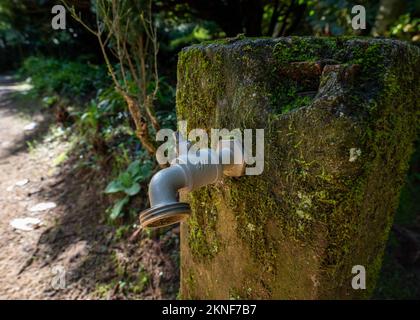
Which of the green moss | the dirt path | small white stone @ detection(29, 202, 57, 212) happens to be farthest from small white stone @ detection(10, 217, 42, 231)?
the green moss

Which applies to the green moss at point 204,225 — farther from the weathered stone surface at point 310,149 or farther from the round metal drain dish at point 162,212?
the round metal drain dish at point 162,212

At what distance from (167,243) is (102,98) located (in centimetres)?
276

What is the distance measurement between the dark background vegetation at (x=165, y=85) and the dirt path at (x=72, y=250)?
0.24 m

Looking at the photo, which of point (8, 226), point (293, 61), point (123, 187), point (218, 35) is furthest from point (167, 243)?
point (218, 35)

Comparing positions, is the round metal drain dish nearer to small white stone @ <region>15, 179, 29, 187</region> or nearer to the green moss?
the green moss

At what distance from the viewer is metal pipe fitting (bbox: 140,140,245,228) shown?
0.97 m

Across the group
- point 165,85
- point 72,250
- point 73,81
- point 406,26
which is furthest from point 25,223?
point 406,26

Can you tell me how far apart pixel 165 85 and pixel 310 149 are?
403 cm

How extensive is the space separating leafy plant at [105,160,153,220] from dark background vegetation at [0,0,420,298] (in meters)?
0.01

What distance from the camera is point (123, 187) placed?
314 cm

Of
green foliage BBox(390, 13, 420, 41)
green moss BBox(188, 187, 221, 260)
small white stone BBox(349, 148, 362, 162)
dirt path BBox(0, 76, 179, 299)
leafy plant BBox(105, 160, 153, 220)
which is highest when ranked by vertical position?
green foliage BBox(390, 13, 420, 41)

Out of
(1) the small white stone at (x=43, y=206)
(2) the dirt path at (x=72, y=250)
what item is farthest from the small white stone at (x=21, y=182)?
(1) the small white stone at (x=43, y=206)

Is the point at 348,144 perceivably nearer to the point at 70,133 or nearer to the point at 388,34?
the point at 388,34

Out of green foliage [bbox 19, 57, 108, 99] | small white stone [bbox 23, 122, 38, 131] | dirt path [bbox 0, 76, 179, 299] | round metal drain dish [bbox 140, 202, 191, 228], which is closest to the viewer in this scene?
round metal drain dish [bbox 140, 202, 191, 228]
